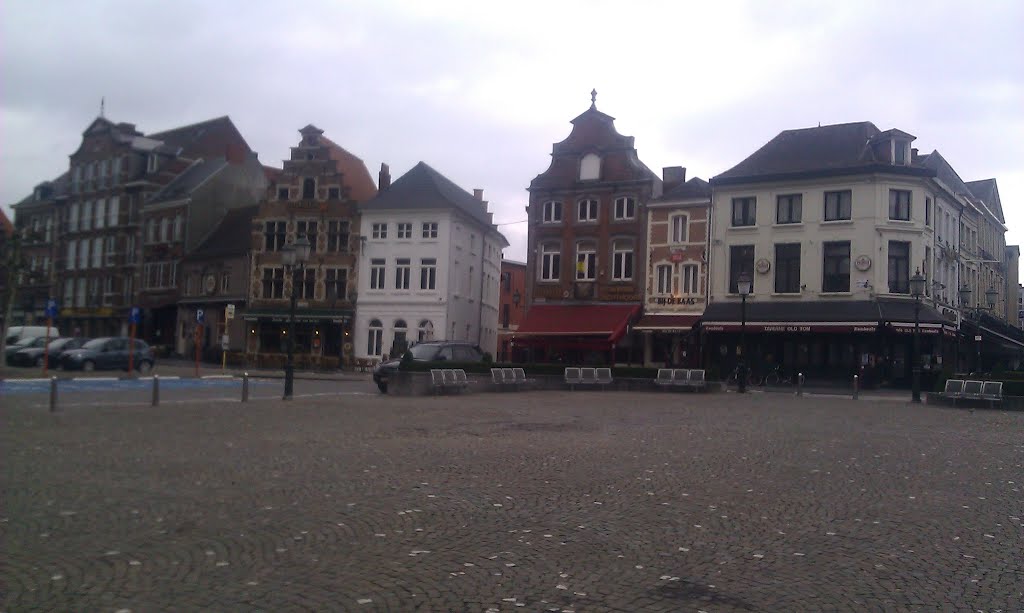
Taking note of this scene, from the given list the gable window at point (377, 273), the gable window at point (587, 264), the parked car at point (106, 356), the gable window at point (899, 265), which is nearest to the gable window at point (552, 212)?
the gable window at point (587, 264)

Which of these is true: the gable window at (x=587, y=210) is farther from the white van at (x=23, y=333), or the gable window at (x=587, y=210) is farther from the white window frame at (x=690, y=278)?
the white van at (x=23, y=333)

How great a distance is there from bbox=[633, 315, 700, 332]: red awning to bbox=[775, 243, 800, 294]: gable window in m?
4.33

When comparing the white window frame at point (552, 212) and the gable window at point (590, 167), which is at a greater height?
the gable window at point (590, 167)

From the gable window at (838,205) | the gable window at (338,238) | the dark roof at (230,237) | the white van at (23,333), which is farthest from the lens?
the dark roof at (230,237)

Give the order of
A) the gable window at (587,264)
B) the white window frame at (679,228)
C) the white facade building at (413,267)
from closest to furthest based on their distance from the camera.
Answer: the white window frame at (679,228)
the gable window at (587,264)
the white facade building at (413,267)

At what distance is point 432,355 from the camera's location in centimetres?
3108

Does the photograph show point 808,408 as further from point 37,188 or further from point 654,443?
point 37,188

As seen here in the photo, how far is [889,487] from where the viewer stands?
10516 millimetres

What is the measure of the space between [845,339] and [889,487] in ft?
105

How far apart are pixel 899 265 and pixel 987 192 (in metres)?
19.0

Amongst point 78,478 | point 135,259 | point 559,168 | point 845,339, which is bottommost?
point 78,478

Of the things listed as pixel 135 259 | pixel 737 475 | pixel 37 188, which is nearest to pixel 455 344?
pixel 737 475

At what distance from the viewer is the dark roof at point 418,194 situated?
169 ft

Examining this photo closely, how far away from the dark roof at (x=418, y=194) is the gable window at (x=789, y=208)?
1838 cm
